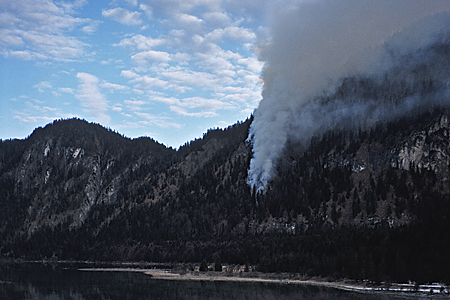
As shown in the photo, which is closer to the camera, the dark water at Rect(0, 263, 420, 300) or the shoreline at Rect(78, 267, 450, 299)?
the shoreline at Rect(78, 267, 450, 299)

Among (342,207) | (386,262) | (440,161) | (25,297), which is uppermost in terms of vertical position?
(440,161)

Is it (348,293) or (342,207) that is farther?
(342,207)

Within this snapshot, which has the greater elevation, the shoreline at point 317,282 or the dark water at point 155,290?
the shoreline at point 317,282

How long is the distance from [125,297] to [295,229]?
109 m

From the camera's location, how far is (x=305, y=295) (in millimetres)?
95000

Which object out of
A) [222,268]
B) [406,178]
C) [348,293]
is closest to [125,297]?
[348,293]

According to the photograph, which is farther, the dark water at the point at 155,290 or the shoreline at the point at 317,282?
the dark water at the point at 155,290

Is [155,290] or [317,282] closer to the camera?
[155,290]

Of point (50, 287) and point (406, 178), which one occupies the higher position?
point (406, 178)

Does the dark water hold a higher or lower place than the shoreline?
lower

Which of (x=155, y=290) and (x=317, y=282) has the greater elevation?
(x=317, y=282)

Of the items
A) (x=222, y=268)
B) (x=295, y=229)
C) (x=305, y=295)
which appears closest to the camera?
(x=305, y=295)

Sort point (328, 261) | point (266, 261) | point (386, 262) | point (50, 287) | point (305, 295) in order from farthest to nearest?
point (266, 261) < point (328, 261) < point (50, 287) < point (386, 262) < point (305, 295)

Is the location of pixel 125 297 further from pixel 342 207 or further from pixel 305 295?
pixel 342 207
